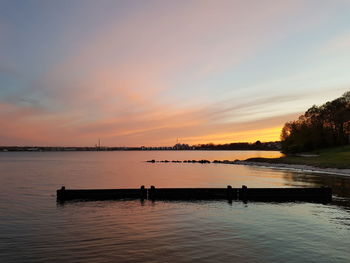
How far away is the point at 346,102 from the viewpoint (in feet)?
496

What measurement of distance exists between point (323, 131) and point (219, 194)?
132674 mm

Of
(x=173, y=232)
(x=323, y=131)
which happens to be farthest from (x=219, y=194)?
(x=323, y=131)

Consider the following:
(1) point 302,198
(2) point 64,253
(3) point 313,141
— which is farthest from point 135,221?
(3) point 313,141

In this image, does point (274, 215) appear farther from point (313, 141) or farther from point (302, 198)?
point (313, 141)

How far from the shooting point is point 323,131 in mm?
154375

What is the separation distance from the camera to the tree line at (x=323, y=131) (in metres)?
150

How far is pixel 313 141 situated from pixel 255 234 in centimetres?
14173

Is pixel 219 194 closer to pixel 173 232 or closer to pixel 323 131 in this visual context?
pixel 173 232

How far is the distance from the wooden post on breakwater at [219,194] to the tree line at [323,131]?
118 meters

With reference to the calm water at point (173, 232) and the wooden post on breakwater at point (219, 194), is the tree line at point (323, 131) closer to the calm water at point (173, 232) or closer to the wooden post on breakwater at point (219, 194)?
the wooden post on breakwater at point (219, 194)

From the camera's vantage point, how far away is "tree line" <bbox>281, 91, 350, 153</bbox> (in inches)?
5920

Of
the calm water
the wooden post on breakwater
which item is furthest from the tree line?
the calm water

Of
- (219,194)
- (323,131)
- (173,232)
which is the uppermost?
(323,131)

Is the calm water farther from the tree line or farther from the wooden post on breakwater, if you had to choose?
the tree line
